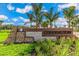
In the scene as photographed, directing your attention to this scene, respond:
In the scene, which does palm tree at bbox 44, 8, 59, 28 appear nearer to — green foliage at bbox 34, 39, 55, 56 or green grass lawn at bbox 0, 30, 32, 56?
green foliage at bbox 34, 39, 55, 56

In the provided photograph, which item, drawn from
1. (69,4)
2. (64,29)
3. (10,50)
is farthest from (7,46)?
(69,4)

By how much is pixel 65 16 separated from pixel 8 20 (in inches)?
21.3

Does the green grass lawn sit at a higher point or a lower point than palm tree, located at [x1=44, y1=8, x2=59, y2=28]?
lower

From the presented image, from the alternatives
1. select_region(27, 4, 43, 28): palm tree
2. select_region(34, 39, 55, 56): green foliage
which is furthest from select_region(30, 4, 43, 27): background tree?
select_region(34, 39, 55, 56): green foliage

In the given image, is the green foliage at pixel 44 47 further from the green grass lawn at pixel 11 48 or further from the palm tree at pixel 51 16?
the palm tree at pixel 51 16

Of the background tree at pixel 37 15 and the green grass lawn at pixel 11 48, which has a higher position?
the background tree at pixel 37 15

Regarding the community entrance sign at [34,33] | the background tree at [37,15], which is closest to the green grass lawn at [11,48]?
the community entrance sign at [34,33]

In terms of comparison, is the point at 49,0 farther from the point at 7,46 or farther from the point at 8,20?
the point at 7,46

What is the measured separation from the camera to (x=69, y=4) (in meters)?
2.12

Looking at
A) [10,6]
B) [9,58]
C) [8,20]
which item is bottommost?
[9,58]

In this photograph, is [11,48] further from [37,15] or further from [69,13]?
[69,13]

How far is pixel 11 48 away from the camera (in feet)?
7.09

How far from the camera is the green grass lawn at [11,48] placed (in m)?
2.13

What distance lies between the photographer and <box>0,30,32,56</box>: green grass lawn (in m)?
2.13
